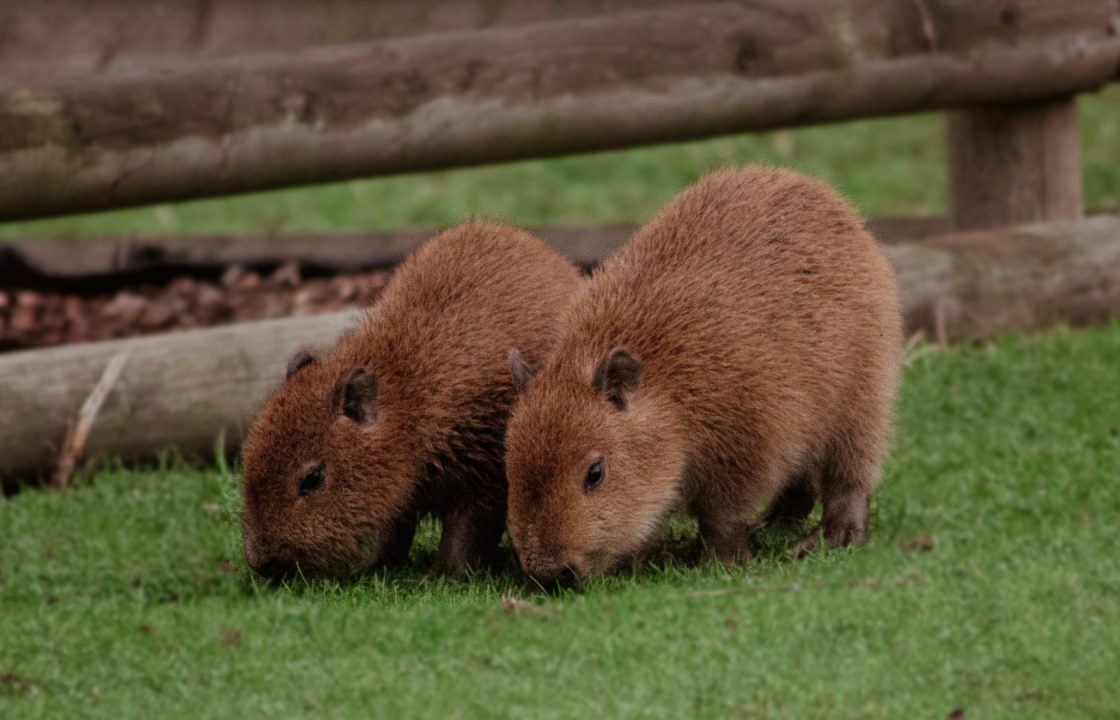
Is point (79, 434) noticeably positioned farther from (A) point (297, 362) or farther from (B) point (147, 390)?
(A) point (297, 362)

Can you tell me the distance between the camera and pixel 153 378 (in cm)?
691

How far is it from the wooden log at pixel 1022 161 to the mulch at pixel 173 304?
3.01 meters

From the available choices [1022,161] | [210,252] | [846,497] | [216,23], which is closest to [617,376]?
[846,497]

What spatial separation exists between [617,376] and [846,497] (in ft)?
3.67

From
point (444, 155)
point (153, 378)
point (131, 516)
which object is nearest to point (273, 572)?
point (131, 516)

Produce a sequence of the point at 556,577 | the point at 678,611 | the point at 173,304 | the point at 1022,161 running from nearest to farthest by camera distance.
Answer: the point at 678,611
the point at 556,577
the point at 1022,161
the point at 173,304

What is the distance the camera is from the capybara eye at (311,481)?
5383 mm

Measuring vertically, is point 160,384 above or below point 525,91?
below

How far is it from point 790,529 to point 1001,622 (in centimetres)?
164

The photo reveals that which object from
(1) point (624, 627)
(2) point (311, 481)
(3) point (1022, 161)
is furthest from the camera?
(3) point (1022, 161)

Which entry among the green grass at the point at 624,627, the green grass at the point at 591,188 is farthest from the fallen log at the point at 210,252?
the green grass at the point at 624,627

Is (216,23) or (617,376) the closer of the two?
(617,376)

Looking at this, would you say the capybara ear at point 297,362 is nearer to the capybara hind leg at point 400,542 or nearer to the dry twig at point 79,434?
the capybara hind leg at point 400,542

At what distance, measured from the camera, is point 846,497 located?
586 cm
